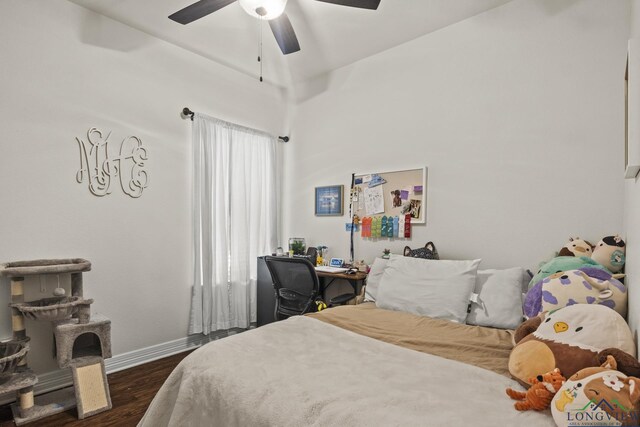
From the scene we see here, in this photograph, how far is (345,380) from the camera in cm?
128

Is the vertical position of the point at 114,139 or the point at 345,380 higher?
the point at 114,139

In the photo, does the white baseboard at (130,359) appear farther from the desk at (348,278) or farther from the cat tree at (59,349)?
the desk at (348,278)

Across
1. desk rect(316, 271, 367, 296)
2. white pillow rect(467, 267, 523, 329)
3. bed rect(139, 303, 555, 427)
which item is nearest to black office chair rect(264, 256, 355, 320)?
desk rect(316, 271, 367, 296)

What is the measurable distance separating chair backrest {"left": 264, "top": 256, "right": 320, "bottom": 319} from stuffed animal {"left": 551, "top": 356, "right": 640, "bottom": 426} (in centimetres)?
179

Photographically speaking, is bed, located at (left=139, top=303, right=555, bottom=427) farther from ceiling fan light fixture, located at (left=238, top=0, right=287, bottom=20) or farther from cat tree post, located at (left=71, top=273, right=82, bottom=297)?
ceiling fan light fixture, located at (left=238, top=0, right=287, bottom=20)

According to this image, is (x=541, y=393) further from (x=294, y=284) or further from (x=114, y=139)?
(x=114, y=139)

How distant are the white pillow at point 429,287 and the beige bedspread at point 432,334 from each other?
2.8 inches

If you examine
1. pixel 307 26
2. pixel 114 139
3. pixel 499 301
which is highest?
pixel 307 26

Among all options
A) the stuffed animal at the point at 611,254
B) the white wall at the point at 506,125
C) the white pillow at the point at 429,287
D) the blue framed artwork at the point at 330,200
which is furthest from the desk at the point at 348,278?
the stuffed animal at the point at 611,254

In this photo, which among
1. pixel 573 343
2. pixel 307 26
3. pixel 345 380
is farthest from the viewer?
pixel 307 26

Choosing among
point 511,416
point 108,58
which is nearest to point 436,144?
point 511,416

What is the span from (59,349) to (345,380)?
6.51ft

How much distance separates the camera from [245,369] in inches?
53.7

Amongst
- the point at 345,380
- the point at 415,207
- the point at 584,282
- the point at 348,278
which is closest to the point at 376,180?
the point at 415,207
